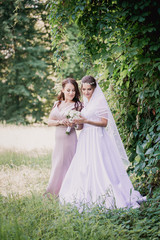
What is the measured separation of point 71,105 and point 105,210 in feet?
6.03

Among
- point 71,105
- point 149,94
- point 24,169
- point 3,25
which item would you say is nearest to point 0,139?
point 24,169

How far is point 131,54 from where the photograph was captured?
3156 millimetres

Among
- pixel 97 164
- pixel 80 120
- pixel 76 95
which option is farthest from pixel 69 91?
pixel 97 164

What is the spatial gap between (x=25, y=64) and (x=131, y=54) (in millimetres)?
15447

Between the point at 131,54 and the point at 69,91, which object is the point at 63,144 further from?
the point at 131,54

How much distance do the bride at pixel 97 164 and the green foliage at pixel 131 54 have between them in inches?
10.9

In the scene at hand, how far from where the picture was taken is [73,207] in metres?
3.50

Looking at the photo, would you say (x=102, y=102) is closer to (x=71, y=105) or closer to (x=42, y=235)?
(x=71, y=105)

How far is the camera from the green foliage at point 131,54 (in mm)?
3215

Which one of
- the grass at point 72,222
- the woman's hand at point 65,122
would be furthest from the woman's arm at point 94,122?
the grass at point 72,222

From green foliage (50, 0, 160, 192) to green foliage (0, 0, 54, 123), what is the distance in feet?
44.1

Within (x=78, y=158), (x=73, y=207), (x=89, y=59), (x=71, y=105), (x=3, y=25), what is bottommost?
(x=73, y=207)

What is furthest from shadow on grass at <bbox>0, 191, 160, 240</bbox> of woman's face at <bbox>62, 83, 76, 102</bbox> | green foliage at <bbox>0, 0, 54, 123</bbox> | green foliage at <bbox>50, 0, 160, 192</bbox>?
green foliage at <bbox>0, 0, 54, 123</bbox>

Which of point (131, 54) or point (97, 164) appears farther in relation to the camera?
point (97, 164)
